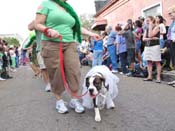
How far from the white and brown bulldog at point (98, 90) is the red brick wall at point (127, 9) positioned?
881 centimetres

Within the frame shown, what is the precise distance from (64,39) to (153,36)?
15.2 feet

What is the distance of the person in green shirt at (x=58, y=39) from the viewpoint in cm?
578

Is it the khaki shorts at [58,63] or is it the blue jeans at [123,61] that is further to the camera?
the blue jeans at [123,61]

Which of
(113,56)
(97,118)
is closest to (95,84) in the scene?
(97,118)

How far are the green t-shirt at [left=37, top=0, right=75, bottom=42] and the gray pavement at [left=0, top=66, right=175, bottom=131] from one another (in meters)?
1.38

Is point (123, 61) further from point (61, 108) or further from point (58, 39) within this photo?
point (58, 39)

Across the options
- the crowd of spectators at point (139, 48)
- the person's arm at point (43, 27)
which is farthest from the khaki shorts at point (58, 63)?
the crowd of spectators at point (139, 48)

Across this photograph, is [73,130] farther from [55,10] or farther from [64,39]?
[55,10]

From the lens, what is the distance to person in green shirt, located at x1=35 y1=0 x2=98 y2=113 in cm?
578

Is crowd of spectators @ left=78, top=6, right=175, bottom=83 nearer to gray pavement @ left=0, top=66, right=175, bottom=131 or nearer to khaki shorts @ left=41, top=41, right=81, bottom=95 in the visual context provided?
gray pavement @ left=0, top=66, right=175, bottom=131

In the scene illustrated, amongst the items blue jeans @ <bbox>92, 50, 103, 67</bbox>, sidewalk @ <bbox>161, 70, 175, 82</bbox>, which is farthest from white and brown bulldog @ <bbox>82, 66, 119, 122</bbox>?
blue jeans @ <bbox>92, 50, 103, 67</bbox>

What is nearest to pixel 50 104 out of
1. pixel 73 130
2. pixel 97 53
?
pixel 73 130

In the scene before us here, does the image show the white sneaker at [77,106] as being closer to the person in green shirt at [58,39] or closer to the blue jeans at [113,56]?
the person in green shirt at [58,39]

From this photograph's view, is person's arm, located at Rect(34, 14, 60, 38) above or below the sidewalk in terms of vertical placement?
above
